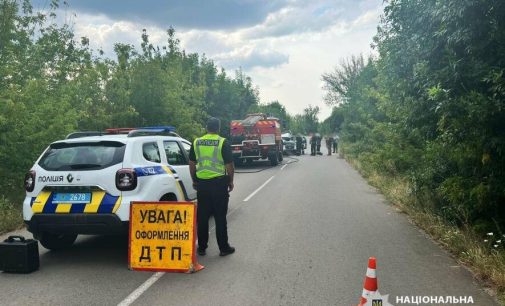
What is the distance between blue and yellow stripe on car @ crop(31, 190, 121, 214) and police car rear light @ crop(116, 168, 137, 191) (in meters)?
0.15

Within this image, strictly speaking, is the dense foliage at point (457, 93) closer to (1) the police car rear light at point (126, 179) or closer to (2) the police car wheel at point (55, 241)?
(1) the police car rear light at point (126, 179)

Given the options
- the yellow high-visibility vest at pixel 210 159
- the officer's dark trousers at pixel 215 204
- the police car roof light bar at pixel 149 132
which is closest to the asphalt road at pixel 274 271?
the officer's dark trousers at pixel 215 204

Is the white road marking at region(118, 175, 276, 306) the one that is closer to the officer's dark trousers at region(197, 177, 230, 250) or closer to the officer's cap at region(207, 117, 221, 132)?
the officer's dark trousers at region(197, 177, 230, 250)

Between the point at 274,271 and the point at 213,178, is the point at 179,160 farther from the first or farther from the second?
the point at 274,271

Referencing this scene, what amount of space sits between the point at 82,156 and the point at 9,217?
3.57 meters

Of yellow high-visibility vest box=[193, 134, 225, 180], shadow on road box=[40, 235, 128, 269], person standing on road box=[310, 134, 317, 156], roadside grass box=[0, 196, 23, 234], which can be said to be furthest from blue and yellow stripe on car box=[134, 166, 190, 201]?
person standing on road box=[310, 134, 317, 156]

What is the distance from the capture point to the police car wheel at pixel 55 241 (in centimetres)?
667

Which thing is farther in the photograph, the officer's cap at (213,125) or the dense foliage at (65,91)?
the dense foliage at (65,91)

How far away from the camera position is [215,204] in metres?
6.57

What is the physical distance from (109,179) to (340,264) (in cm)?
314

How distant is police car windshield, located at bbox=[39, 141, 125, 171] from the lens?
6.11m

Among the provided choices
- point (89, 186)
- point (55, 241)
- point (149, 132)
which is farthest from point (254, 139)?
point (89, 186)

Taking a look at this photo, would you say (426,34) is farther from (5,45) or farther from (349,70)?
(349,70)

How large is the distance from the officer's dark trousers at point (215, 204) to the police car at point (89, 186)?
1.93 ft
